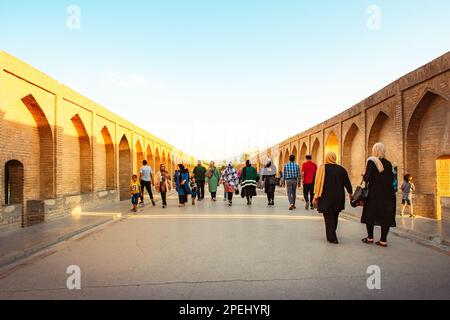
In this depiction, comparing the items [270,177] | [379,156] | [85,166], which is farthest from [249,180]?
[379,156]

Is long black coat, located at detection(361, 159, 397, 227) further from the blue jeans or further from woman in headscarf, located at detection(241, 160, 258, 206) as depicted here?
woman in headscarf, located at detection(241, 160, 258, 206)

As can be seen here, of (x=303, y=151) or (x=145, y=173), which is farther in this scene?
(x=303, y=151)

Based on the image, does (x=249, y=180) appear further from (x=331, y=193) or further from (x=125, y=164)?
(x=125, y=164)

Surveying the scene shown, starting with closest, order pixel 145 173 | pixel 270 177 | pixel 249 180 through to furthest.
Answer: pixel 270 177, pixel 249 180, pixel 145 173

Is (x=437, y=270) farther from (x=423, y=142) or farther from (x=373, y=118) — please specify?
(x=373, y=118)

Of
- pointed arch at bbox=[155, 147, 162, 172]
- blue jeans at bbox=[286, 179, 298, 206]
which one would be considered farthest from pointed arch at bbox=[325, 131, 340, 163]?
pointed arch at bbox=[155, 147, 162, 172]

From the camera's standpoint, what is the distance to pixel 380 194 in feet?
19.6

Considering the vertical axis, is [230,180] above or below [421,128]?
below

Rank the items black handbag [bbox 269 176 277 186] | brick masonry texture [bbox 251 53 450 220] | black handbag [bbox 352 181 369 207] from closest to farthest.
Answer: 1. black handbag [bbox 352 181 369 207]
2. brick masonry texture [bbox 251 53 450 220]
3. black handbag [bbox 269 176 277 186]

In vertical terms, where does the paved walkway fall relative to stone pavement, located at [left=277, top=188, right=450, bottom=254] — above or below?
above

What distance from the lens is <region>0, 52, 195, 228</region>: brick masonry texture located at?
8.47m

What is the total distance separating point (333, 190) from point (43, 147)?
325 inches

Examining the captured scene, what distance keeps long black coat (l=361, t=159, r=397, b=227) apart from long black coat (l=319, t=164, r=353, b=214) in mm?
396

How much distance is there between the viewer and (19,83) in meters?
8.71
